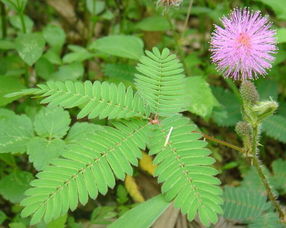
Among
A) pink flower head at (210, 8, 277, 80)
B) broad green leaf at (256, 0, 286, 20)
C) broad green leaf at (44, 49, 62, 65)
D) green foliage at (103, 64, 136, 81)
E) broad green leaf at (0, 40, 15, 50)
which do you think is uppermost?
broad green leaf at (256, 0, 286, 20)

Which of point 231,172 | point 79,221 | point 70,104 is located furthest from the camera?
point 231,172

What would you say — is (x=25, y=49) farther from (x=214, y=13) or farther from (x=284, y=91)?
(x=284, y=91)

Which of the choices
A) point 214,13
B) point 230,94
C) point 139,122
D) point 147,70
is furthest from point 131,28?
point 139,122

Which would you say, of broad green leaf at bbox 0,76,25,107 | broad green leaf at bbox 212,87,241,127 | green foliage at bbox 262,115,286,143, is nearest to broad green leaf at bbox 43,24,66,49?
broad green leaf at bbox 0,76,25,107

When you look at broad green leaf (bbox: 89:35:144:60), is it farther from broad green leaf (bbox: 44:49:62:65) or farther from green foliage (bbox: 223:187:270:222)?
green foliage (bbox: 223:187:270:222)

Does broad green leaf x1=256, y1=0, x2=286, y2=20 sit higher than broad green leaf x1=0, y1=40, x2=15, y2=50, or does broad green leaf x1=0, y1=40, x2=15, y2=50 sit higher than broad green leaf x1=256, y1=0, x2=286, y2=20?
broad green leaf x1=256, y1=0, x2=286, y2=20

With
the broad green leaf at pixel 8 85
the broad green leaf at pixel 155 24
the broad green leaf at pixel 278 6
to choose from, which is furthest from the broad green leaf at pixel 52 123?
the broad green leaf at pixel 278 6

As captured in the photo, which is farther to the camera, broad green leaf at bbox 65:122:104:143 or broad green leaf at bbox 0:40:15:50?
broad green leaf at bbox 0:40:15:50
